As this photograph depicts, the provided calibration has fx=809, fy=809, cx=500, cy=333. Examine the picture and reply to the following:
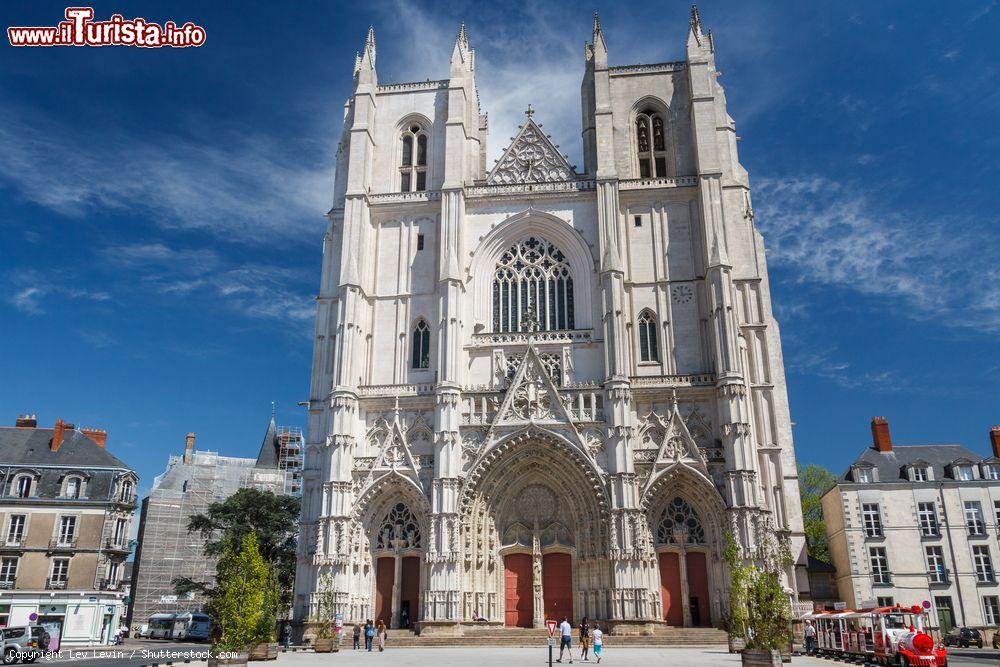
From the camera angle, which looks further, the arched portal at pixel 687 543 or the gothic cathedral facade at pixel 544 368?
the gothic cathedral facade at pixel 544 368

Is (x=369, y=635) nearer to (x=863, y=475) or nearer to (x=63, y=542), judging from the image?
(x=63, y=542)

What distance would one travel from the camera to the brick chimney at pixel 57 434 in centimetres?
3841

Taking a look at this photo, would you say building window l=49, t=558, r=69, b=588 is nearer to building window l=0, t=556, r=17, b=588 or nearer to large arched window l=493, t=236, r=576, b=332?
building window l=0, t=556, r=17, b=588

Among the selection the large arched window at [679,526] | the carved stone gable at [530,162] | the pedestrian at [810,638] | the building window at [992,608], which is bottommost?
the pedestrian at [810,638]

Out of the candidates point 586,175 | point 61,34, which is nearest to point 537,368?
point 586,175

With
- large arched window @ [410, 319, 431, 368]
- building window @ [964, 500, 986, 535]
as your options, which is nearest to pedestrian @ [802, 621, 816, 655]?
building window @ [964, 500, 986, 535]

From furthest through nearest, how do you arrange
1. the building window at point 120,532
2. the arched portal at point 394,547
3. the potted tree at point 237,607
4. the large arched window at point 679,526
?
the building window at point 120,532 → the arched portal at point 394,547 → the large arched window at point 679,526 → the potted tree at point 237,607

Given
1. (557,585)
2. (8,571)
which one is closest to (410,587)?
(557,585)

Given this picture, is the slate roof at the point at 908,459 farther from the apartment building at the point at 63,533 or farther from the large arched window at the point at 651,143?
the apartment building at the point at 63,533

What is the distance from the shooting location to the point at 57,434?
38.9 m

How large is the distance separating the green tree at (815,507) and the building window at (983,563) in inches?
396

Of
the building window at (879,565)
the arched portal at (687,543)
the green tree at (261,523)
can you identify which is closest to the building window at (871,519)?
the building window at (879,565)

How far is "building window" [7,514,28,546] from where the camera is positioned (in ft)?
115

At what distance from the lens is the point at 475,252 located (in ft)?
112
